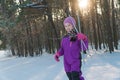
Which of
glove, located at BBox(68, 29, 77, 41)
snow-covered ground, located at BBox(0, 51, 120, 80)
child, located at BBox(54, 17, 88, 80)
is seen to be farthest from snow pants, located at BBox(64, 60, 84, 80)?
snow-covered ground, located at BBox(0, 51, 120, 80)

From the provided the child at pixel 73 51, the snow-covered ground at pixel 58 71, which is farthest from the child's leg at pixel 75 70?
the snow-covered ground at pixel 58 71

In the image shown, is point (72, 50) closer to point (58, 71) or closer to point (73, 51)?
point (73, 51)

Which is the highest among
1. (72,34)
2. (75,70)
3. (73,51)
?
(72,34)

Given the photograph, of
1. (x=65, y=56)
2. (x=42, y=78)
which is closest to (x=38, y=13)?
(x=42, y=78)

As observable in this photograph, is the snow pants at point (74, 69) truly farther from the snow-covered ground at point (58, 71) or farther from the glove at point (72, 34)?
the snow-covered ground at point (58, 71)

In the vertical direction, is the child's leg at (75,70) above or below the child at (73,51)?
below

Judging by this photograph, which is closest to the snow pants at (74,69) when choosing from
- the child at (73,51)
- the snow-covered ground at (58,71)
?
the child at (73,51)

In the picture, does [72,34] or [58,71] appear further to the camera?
[58,71]

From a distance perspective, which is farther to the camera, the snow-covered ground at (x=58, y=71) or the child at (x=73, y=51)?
the snow-covered ground at (x=58, y=71)

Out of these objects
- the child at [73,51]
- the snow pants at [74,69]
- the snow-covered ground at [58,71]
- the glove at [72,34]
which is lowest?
the snow-covered ground at [58,71]

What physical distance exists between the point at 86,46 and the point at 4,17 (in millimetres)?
23795

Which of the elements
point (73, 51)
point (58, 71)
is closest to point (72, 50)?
point (73, 51)

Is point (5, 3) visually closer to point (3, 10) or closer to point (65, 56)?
point (3, 10)

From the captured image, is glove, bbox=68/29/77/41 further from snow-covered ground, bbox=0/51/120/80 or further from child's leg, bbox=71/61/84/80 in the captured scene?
snow-covered ground, bbox=0/51/120/80
